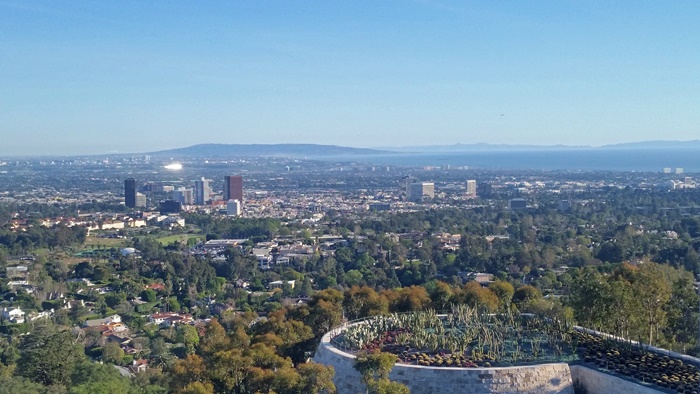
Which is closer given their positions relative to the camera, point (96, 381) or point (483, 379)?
point (483, 379)

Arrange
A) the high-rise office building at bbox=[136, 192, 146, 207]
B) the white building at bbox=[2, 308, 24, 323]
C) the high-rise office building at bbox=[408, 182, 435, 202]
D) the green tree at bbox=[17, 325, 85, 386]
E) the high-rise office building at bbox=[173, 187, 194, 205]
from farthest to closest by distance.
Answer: the high-rise office building at bbox=[408, 182, 435, 202] < the high-rise office building at bbox=[173, 187, 194, 205] < the high-rise office building at bbox=[136, 192, 146, 207] < the white building at bbox=[2, 308, 24, 323] < the green tree at bbox=[17, 325, 85, 386]

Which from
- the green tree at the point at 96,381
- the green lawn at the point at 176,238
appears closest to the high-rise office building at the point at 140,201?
the green lawn at the point at 176,238

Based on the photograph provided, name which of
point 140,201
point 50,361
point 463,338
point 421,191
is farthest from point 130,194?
point 463,338

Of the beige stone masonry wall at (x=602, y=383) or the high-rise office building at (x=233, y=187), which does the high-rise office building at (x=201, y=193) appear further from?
the beige stone masonry wall at (x=602, y=383)

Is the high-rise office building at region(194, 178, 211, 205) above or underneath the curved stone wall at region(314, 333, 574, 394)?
underneath

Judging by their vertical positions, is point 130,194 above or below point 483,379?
below

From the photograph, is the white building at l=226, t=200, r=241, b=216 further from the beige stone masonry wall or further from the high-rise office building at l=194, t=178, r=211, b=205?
the beige stone masonry wall

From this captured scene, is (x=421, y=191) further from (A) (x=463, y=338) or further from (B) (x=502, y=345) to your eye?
(B) (x=502, y=345)

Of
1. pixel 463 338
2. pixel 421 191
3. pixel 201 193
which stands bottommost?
pixel 201 193

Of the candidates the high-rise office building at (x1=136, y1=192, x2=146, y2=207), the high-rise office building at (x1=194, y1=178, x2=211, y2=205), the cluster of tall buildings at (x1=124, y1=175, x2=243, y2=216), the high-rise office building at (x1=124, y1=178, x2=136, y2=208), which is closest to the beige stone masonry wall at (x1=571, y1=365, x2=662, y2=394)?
the cluster of tall buildings at (x1=124, y1=175, x2=243, y2=216)
